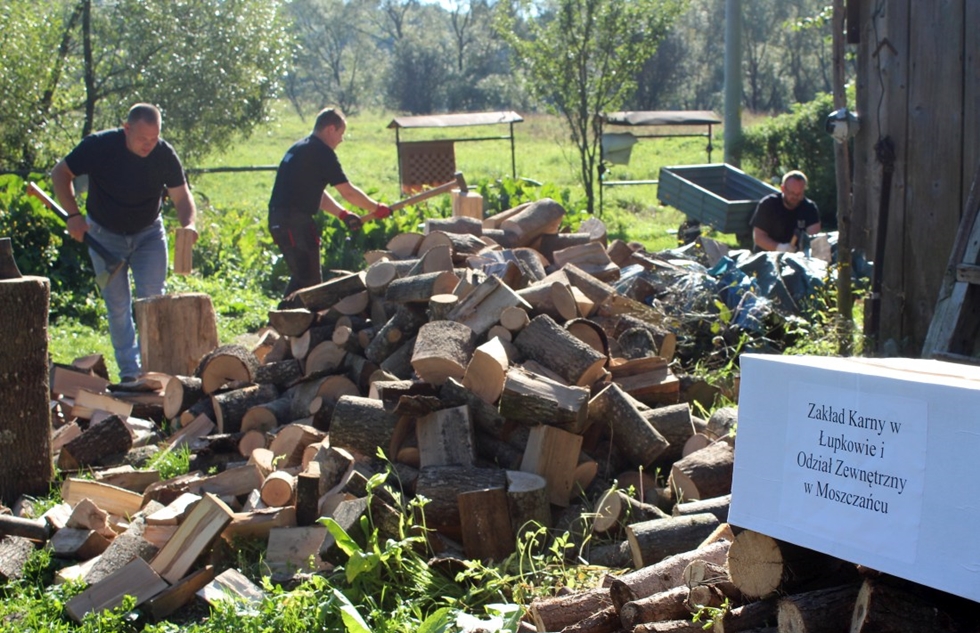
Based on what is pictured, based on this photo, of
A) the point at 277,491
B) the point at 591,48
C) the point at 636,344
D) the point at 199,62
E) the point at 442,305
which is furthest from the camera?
the point at 199,62

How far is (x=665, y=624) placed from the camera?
2.79 m

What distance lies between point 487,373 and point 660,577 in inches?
66.5

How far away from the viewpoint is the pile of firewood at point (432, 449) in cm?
390

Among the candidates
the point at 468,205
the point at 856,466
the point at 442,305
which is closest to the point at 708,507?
the point at 856,466

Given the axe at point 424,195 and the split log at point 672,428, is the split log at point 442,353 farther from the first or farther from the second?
the axe at point 424,195

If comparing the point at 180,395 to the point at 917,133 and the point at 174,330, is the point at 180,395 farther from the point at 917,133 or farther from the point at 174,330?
the point at 917,133

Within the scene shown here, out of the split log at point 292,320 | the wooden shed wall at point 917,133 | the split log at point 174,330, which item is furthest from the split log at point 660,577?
the split log at point 174,330

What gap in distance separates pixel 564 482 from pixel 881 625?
223cm

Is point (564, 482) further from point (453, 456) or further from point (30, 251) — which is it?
point (30, 251)

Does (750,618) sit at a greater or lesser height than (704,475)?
greater

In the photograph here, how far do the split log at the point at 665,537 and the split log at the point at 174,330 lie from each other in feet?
13.6

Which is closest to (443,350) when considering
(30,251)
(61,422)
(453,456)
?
(453,456)

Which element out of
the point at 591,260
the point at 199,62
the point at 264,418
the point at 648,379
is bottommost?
the point at 264,418

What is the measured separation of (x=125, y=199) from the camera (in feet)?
22.2
